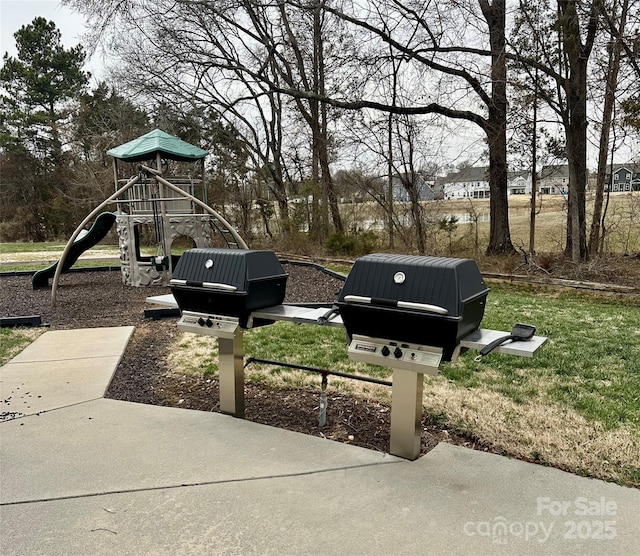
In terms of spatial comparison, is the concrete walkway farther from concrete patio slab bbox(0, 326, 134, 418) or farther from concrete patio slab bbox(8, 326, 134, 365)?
concrete patio slab bbox(8, 326, 134, 365)

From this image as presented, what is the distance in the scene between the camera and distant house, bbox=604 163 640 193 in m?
10.0

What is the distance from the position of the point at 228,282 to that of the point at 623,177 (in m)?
10.2

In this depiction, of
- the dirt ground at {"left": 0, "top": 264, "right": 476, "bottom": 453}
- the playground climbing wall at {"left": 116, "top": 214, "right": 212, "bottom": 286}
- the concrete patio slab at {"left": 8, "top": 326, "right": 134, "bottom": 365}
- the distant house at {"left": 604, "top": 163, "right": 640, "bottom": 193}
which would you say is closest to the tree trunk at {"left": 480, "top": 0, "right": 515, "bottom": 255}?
the distant house at {"left": 604, "top": 163, "right": 640, "bottom": 193}

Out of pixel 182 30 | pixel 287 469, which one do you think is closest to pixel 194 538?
pixel 287 469

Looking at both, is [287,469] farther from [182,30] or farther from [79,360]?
[182,30]

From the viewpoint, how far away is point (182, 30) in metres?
14.7

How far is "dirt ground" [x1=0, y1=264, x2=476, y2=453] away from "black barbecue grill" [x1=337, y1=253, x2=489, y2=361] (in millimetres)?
807

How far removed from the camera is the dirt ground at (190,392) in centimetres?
305

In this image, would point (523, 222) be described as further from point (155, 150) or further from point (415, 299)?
point (415, 299)

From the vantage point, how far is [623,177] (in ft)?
34.0

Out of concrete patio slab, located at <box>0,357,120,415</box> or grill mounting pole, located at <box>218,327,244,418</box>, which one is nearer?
grill mounting pole, located at <box>218,327,244,418</box>

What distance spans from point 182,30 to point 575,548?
628 inches

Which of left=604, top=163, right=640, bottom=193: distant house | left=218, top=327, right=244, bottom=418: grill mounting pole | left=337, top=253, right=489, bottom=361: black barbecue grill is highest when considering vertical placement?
left=604, top=163, right=640, bottom=193: distant house

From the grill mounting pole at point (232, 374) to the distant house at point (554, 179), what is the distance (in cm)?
979
